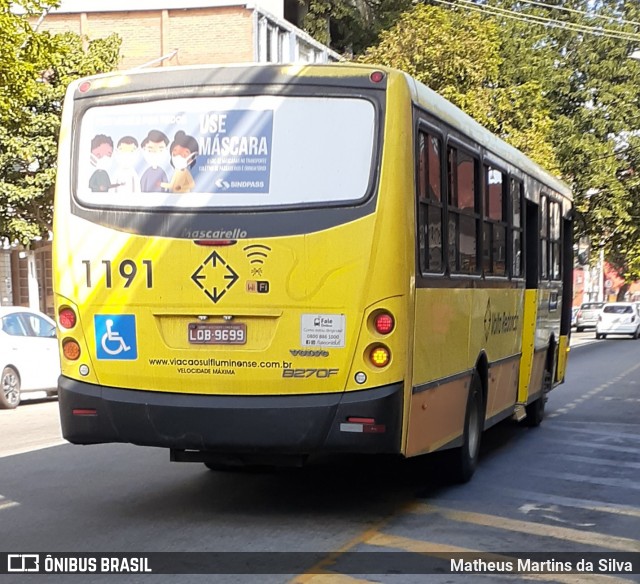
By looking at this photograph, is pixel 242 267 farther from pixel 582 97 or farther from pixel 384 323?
pixel 582 97

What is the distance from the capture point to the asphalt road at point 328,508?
712 centimetres

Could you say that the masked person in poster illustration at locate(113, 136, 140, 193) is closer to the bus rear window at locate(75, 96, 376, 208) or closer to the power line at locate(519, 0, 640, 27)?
the bus rear window at locate(75, 96, 376, 208)

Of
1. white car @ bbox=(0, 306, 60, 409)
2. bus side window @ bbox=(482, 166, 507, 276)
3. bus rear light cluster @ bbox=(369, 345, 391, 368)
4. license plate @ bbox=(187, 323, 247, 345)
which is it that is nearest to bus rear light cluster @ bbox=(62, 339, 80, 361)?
license plate @ bbox=(187, 323, 247, 345)

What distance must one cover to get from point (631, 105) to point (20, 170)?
2285cm

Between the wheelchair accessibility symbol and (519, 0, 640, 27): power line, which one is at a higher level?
(519, 0, 640, 27): power line

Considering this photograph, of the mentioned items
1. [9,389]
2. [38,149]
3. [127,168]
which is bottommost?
[9,389]

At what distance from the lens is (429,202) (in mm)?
8422

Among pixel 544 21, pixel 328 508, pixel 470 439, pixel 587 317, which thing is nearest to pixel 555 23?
pixel 544 21

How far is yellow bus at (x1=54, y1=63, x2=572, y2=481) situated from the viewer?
7.63 meters

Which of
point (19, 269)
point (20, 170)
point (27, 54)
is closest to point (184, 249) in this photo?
point (27, 54)

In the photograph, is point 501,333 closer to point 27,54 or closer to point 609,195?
point 27,54

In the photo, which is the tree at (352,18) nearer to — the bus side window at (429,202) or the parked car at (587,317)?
the parked car at (587,317)

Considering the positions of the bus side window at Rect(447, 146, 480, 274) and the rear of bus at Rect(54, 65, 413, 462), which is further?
the bus side window at Rect(447, 146, 480, 274)

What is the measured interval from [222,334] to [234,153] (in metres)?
1.20
